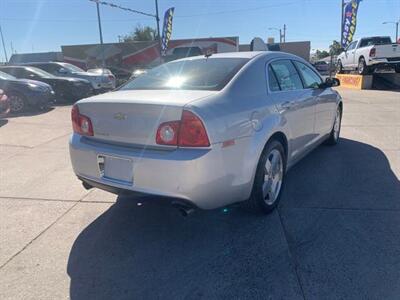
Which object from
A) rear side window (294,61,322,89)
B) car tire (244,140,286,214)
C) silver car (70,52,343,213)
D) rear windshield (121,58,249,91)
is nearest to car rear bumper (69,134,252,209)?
silver car (70,52,343,213)

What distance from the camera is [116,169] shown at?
9.96 ft

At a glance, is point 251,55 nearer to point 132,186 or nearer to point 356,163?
point 132,186

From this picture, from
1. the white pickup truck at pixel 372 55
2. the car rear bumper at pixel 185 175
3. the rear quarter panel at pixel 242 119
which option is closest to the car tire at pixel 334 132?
the rear quarter panel at pixel 242 119

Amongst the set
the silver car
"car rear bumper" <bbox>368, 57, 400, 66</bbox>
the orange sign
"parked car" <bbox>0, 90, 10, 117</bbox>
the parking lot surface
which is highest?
the silver car

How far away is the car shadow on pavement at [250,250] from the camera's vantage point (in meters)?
2.55

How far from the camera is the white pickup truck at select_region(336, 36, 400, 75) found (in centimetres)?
1562

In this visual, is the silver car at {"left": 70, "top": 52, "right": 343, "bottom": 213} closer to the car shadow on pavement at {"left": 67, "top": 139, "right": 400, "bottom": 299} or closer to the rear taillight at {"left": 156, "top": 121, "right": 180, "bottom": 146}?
the rear taillight at {"left": 156, "top": 121, "right": 180, "bottom": 146}

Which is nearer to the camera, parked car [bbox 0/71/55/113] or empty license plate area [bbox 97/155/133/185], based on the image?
empty license plate area [bbox 97/155/133/185]

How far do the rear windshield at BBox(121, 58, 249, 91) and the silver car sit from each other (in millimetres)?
12

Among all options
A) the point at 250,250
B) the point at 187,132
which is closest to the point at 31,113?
the point at 187,132

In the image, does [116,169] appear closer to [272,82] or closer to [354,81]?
[272,82]

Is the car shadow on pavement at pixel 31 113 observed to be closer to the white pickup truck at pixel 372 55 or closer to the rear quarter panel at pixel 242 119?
the rear quarter panel at pixel 242 119

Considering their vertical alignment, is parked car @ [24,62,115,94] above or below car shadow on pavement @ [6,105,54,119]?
above

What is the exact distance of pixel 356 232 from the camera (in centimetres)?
325
